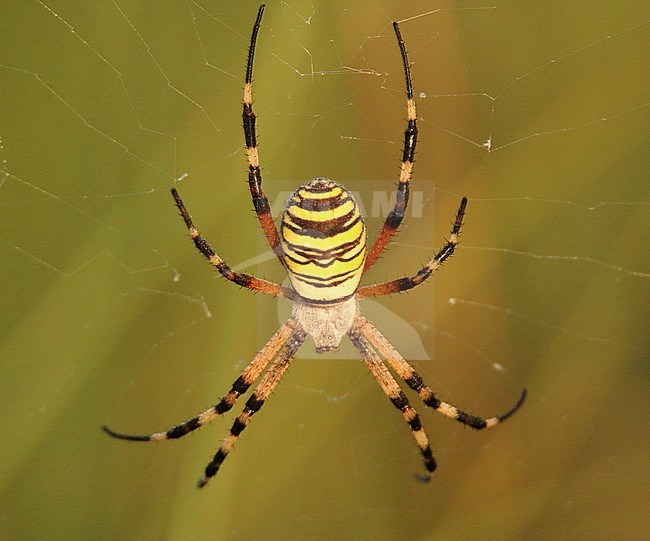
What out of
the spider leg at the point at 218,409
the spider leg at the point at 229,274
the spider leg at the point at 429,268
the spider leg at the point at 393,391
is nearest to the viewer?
the spider leg at the point at 229,274

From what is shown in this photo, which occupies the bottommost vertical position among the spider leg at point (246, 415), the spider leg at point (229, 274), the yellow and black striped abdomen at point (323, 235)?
the spider leg at point (246, 415)

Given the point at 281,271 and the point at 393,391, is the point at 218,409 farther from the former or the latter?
the point at 393,391

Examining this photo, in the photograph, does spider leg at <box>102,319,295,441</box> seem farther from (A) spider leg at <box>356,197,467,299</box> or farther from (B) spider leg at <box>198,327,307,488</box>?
(A) spider leg at <box>356,197,467,299</box>

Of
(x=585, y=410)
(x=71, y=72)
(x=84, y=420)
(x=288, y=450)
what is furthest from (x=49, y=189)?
(x=585, y=410)

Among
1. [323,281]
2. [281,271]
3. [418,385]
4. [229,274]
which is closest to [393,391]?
[418,385]

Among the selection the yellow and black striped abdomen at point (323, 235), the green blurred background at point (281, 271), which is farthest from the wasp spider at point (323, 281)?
the green blurred background at point (281, 271)

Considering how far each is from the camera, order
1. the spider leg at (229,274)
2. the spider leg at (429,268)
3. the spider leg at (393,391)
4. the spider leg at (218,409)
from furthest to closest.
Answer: the spider leg at (393,391), the spider leg at (218,409), the spider leg at (429,268), the spider leg at (229,274)

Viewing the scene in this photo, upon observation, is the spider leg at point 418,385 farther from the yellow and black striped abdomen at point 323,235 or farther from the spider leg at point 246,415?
the yellow and black striped abdomen at point 323,235

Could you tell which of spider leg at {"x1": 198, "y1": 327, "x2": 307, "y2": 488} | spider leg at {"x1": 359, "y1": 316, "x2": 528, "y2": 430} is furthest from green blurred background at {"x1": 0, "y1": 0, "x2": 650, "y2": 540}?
spider leg at {"x1": 359, "y1": 316, "x2": 528, "y2": 430}
